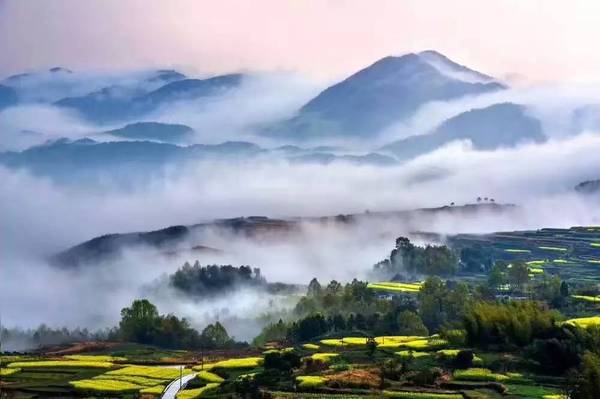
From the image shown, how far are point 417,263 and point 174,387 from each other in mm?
49662

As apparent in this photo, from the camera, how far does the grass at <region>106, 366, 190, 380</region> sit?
34781 millimetres

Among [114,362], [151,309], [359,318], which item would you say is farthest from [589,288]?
[114,362]

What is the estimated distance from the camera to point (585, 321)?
138 feet

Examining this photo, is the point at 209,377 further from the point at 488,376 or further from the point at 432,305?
the point at 432,305

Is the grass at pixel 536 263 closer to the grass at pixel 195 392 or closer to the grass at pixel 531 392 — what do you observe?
the grass at pixel 531 392

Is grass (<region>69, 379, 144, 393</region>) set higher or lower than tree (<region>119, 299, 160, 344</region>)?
lower

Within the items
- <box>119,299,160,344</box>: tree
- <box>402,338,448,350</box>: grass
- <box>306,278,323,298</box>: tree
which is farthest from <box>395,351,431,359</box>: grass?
<box>306,278,323,298</box>: tree

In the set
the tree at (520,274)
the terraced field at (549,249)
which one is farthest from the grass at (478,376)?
the terraced field at (549,249)

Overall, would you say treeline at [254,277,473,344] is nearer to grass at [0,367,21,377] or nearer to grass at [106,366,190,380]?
grass at [106,366,190,380]

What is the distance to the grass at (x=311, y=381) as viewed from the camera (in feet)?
100

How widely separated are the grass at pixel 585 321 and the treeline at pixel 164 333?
68.3 feet

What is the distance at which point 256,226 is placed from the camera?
4592 inches

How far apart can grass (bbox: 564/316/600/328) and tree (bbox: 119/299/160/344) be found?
84.0ft

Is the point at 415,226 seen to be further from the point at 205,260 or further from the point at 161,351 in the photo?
the point at 161,351
